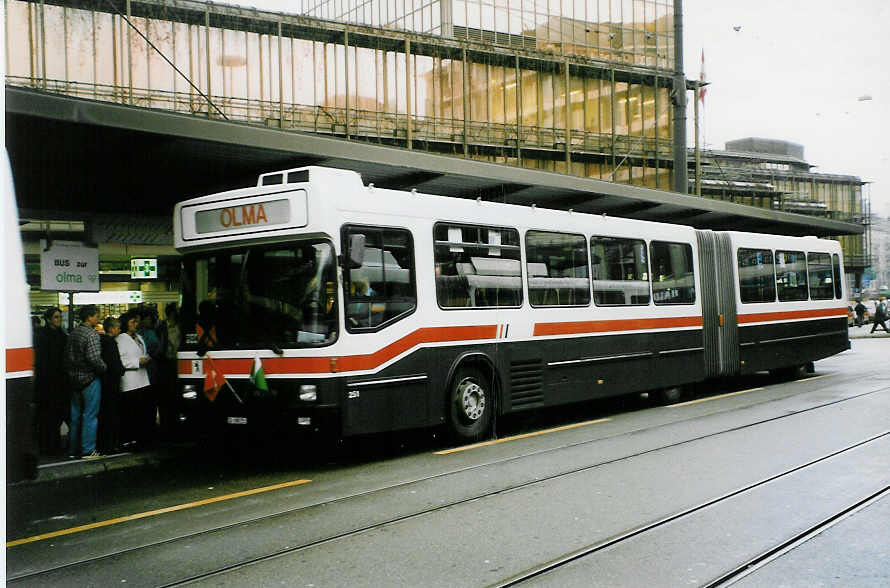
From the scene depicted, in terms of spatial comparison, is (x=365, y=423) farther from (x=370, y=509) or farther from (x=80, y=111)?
(x=80, y=111)

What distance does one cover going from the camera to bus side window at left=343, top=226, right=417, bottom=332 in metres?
9.57

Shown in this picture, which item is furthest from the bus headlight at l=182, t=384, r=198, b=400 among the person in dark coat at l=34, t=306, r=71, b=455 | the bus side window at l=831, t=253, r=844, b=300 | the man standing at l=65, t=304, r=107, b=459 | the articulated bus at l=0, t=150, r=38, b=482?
the bus side window at l=831, t=253, r=844, b=300

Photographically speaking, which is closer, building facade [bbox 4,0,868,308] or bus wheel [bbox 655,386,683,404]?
bus wheel [bbox 655,386,683,404]

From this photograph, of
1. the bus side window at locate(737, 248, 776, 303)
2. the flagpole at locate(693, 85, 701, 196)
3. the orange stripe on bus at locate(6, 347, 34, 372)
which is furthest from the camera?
the flagpole at locate(693, 85, 701, 196)

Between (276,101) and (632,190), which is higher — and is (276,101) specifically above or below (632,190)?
above

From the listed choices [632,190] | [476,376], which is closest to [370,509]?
[476,376]

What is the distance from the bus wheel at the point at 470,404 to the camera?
36.2 feet

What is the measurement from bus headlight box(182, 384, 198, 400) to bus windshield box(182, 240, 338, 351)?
436 millimetres

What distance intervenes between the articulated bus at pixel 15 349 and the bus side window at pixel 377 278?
144 inches

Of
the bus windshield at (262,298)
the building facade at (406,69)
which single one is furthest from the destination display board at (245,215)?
the building facade at (406,69)

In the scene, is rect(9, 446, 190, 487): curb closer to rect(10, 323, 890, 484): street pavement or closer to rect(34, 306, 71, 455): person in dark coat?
rect(10, 323, 890, 484): street pavement

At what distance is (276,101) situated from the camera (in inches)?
1097

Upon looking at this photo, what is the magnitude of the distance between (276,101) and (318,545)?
2317cm

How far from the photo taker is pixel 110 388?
1108 centimetres
